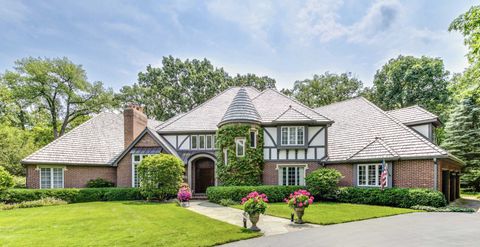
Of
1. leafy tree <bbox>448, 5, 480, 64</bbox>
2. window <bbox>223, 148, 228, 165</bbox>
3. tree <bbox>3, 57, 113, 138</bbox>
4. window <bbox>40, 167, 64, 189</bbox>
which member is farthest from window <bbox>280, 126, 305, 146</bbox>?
tree <bbox>3, 57, 113, 138</bbox>

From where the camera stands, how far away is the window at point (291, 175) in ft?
61.9

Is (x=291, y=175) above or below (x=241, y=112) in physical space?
below

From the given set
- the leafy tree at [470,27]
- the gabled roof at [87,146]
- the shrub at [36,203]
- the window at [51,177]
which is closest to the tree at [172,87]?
the gabled roof at [87,146]

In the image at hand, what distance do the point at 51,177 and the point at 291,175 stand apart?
16514 mm

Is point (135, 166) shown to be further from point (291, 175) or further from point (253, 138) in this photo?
point (291, 175)

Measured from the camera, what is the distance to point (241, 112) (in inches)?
746

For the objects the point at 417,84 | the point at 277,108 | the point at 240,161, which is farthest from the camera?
the point at 417,84

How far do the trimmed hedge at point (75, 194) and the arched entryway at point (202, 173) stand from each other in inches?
163

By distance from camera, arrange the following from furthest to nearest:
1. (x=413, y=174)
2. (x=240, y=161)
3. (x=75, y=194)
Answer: (x=240, y=161), (x=75, y=194), (x=413, y=174)

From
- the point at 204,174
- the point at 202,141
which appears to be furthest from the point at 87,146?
the point at 204,174

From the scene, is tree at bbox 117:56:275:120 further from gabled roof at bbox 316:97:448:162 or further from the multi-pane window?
gabled roof at bbox 316:97:448:162

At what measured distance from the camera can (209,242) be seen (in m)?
7.32

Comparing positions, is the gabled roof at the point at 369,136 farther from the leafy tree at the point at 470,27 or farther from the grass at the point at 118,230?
the grass at the point at 118,230

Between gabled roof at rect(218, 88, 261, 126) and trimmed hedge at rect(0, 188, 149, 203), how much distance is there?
26.1ft
